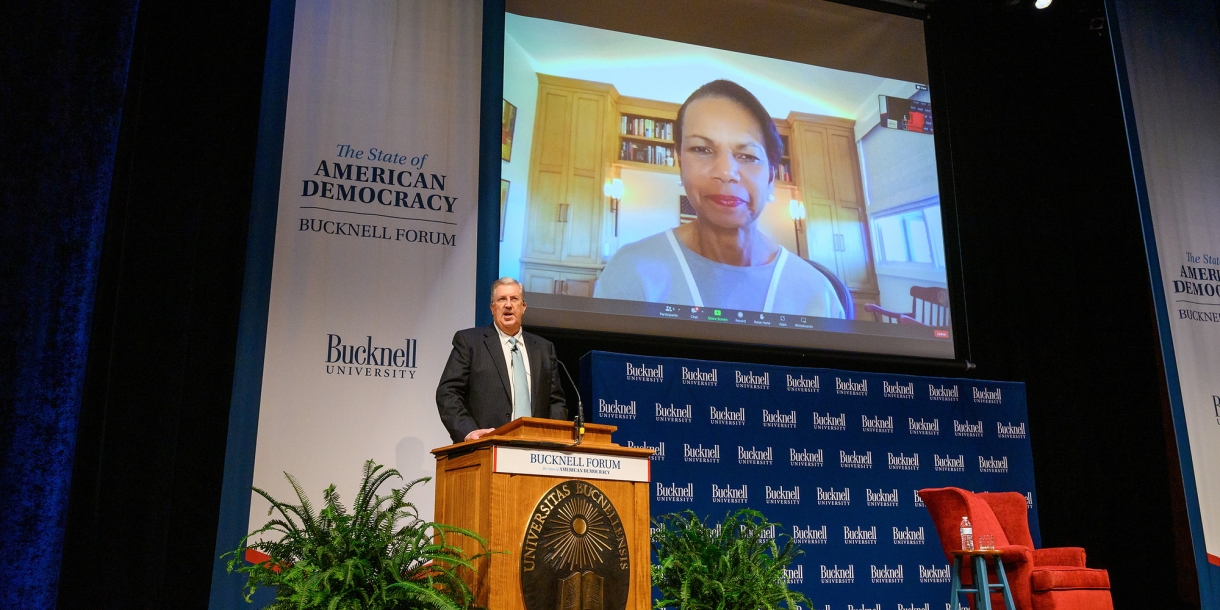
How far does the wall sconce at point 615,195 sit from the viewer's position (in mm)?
5684

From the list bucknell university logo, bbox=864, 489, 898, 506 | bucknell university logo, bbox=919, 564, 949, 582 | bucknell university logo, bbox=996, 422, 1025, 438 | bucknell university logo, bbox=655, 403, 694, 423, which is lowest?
bucknell university logo, bbox=919, 564, 949, 582

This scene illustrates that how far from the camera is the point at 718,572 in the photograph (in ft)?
11.7

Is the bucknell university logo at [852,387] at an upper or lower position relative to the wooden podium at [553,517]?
upper

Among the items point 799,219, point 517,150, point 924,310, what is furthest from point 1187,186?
point 517,150

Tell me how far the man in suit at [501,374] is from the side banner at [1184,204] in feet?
14.5

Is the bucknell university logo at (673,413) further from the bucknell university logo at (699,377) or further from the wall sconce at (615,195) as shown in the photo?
the wall sconce at (615,195)

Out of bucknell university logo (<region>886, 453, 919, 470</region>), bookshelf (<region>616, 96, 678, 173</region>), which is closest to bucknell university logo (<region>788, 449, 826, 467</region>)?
bucknell university logo (<region>886, 453, 919, 470</region>)

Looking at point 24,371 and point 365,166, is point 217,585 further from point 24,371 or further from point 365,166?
point 365,166

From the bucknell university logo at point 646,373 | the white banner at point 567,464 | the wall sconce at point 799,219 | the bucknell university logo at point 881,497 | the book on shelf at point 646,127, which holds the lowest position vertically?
the bucknell university logo at point 881,497

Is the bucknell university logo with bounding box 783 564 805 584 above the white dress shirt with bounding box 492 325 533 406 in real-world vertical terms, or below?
below

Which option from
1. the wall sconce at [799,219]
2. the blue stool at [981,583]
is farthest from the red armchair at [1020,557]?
the wall sconce at [799,219]

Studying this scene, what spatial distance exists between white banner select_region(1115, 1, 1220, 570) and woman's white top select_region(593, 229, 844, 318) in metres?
2.37

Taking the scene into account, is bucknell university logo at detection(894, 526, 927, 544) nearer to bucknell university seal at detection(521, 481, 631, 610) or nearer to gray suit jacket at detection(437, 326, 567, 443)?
gray suit jacket at detection(437, 326, 567, 443)

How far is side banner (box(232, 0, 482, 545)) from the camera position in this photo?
15.1 ft
